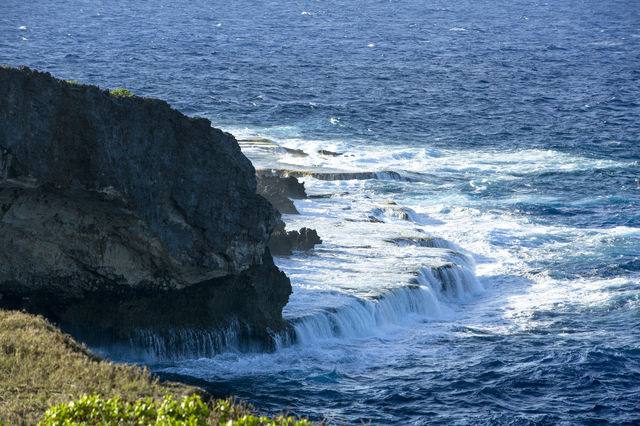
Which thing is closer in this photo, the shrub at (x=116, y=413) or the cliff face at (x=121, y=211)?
the shrub at (x=116, y=413)

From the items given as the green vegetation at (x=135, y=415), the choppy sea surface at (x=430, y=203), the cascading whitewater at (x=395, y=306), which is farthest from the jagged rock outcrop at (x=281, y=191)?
the green vegetation at (x=135, y=415)

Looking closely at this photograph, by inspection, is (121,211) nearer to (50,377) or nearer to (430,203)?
(50,377)

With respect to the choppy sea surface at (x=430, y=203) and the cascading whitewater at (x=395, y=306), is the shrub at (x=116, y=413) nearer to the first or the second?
the choppy sea surface at (x=430, y=203)

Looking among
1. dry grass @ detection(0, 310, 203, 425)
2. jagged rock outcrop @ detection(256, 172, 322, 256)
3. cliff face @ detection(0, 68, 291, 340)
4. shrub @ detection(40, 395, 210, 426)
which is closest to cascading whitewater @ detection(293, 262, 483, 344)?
cliff face @ detection(0, 68, 291, 340)

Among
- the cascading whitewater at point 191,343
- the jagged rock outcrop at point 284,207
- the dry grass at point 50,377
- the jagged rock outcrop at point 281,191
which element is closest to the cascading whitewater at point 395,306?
the cascading whitewater at point 191,343

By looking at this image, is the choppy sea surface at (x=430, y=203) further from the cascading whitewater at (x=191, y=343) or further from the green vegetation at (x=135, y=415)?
the green vegetation at (x=135, y=415)

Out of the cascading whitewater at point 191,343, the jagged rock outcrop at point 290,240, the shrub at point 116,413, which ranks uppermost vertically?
the shrub at point 116,413

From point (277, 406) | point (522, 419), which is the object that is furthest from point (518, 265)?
point (277, 406)

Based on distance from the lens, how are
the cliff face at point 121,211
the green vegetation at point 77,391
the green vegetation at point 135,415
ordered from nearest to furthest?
the green vegetation at point 135,415
the green vegetation at point 77,391
the cliff face at point 121,211

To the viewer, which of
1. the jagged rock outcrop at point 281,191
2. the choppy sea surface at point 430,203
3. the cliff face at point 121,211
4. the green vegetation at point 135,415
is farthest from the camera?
the jagged rock outcrop at point 281,191

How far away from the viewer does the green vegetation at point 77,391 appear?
14.7 m

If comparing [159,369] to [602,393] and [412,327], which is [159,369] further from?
[602,393]

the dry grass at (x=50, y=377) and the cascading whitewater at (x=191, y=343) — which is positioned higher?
the dry grass at (x=50, y=377)

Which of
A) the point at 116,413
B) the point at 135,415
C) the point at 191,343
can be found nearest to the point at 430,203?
the point at 191,343
